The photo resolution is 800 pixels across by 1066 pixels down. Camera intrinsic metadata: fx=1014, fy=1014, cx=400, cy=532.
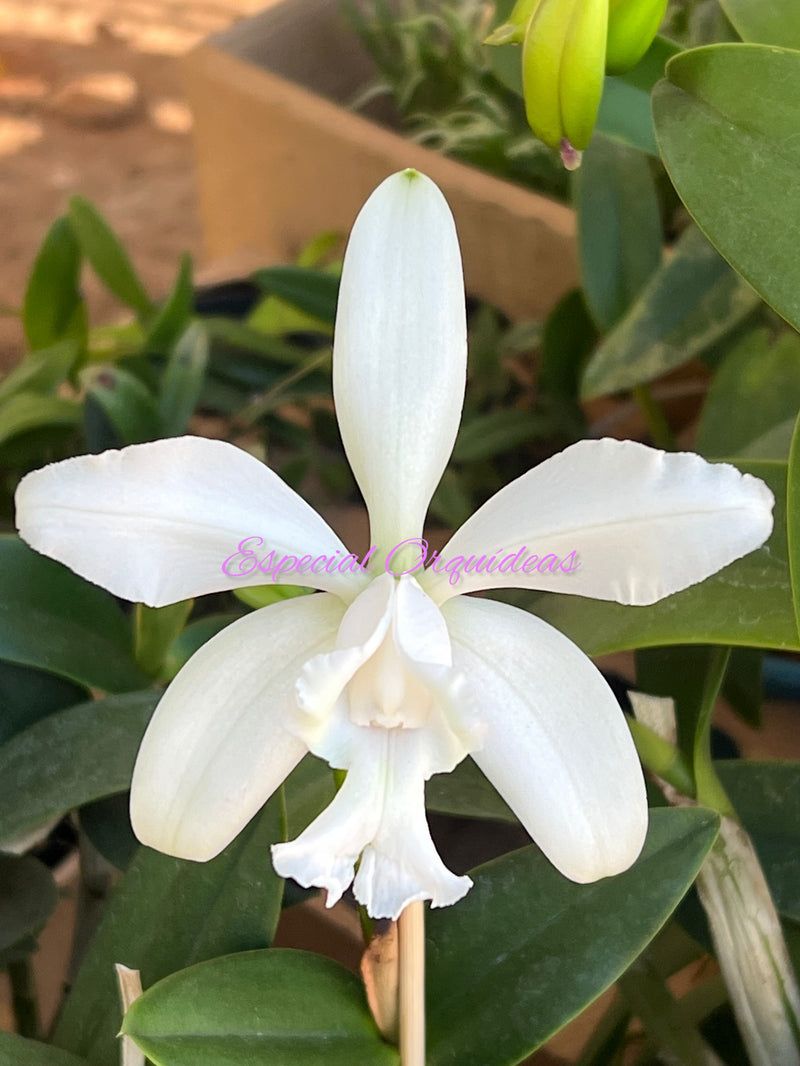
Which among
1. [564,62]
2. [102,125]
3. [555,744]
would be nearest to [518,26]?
[564,62]

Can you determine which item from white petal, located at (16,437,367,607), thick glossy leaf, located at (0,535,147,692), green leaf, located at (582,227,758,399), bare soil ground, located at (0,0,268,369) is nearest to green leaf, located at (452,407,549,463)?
green leaf, located at (582,227,758,399)

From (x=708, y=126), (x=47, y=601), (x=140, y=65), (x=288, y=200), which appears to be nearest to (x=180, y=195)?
(x=140, y=65)

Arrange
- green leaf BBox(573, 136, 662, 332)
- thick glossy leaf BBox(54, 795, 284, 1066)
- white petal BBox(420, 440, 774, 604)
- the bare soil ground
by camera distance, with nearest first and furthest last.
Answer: white petal BBox(420, 440, 774, 604)
thick glossy leaf BBox(54, 795, 284, 1066)
green leaf BBox(573, 136, 662, 332)
the bare soil ground

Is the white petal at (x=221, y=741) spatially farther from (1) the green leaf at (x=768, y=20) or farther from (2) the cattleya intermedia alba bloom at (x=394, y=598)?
(1) the green leaf at (x=768, y=20)

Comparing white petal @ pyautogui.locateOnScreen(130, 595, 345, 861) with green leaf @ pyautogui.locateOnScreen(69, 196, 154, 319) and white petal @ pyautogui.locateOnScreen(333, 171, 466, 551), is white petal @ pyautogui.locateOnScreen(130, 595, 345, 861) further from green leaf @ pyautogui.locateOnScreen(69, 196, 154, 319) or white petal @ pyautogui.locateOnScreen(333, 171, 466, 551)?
green leaf @ pyautogui.locateOnScreen(69, 196, 154, 319)

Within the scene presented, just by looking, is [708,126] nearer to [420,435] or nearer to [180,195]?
[420,435]

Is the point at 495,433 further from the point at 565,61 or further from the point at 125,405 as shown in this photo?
the point at 565,61
